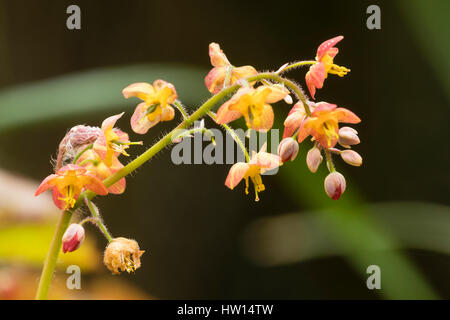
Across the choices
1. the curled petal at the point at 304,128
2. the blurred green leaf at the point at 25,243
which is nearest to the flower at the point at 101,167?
the curled petal at the point at 304,128

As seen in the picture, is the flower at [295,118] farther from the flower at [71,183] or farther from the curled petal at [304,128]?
the flower at [71,183]

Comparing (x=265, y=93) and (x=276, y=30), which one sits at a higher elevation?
(x=276, y=30)

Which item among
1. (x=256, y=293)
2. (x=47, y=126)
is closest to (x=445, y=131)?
(x=256, y=293)

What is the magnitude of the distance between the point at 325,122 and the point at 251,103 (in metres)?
0.08

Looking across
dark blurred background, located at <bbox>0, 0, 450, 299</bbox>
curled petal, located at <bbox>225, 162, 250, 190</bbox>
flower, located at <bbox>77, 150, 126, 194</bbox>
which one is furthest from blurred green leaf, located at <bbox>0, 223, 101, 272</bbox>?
dark blurred background, located at <bbox>0, 0, 450, 299</bbox>

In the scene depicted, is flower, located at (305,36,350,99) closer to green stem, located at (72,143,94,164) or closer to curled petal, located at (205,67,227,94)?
curled petal, located at (205,67,227,94)

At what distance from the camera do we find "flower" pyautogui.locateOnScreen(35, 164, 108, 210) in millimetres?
540

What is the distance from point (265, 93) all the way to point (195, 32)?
4.83 feet

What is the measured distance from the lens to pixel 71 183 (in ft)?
1.82

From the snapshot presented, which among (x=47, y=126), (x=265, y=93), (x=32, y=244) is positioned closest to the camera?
(x=265, y=93)

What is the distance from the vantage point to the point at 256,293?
1945mm

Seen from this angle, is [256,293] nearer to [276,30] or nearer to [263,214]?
[263,214]

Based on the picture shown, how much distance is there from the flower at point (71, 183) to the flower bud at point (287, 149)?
0.64ft

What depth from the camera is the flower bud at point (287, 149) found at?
22.3 inches
